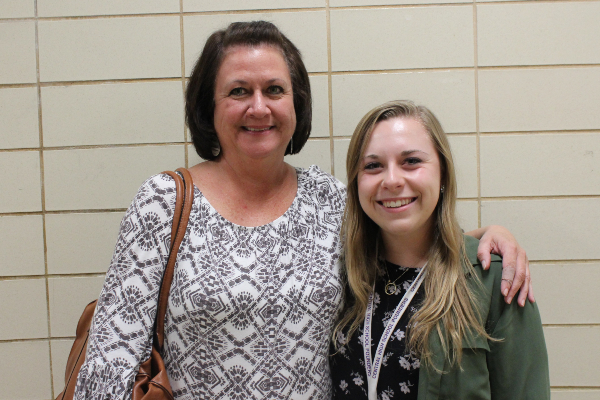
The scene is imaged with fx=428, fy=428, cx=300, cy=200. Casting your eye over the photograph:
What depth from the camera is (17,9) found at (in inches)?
69.0

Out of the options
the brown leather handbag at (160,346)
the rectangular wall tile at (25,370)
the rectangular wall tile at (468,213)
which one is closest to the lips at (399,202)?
the brown leather handbag at (160,346)

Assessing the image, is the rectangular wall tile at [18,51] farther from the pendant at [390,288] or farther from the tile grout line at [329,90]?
the pendant at [390,288]

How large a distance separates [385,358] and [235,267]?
49 cm

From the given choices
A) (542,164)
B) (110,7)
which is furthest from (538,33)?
(110,7)

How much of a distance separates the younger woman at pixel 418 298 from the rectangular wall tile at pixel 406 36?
58cm

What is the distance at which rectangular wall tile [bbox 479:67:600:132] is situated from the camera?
5.75ft

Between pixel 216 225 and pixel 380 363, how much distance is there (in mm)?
613

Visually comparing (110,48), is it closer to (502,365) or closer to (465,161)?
(465,161)

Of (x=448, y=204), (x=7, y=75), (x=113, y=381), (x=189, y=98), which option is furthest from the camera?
(x=7, y=75)

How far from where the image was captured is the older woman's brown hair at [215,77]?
133 cm

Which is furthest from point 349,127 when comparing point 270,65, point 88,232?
point 88,232

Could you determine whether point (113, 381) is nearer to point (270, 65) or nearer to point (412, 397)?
point (412, 397)

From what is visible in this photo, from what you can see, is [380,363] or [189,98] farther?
[189,98]

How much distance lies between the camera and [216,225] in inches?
50.7
